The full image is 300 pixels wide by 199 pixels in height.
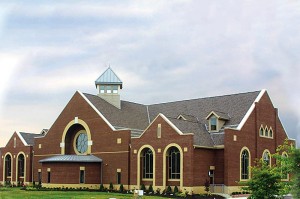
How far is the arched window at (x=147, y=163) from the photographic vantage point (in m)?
45.9

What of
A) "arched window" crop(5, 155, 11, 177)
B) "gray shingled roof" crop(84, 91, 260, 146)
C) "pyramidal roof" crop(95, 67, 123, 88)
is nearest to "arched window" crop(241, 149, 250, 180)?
"gray shingled roof" crop(84, 91, 260, 146)

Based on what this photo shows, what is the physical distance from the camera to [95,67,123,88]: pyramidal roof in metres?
56.3

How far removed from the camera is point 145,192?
4406cm

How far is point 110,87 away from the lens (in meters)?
56.1

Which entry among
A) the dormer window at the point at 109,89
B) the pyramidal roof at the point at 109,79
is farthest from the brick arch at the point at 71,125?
the pyramidal roof at the point at 109,79

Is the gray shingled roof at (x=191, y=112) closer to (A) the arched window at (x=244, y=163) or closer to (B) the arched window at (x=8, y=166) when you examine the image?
(A) the arched window at (x=244, y=163)

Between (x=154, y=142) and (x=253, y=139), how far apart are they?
1019 cm

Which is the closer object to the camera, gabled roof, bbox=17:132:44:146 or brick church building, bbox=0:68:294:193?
brick church building, bbox=0:68:294:193

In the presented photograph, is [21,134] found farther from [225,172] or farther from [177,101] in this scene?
[225,172]

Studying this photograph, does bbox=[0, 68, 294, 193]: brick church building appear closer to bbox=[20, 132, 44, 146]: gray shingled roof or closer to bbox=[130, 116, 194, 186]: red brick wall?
bbox=[130, 116, 194, 186]: red brick wall

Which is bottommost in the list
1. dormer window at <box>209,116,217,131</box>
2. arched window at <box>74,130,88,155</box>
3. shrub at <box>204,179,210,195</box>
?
shrub at <box>204,179,210,195</box>

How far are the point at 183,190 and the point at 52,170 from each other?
14304 millimetres

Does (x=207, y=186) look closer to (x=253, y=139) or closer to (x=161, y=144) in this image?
(x=161, y=144)

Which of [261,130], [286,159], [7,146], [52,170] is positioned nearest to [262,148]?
[261,130]
